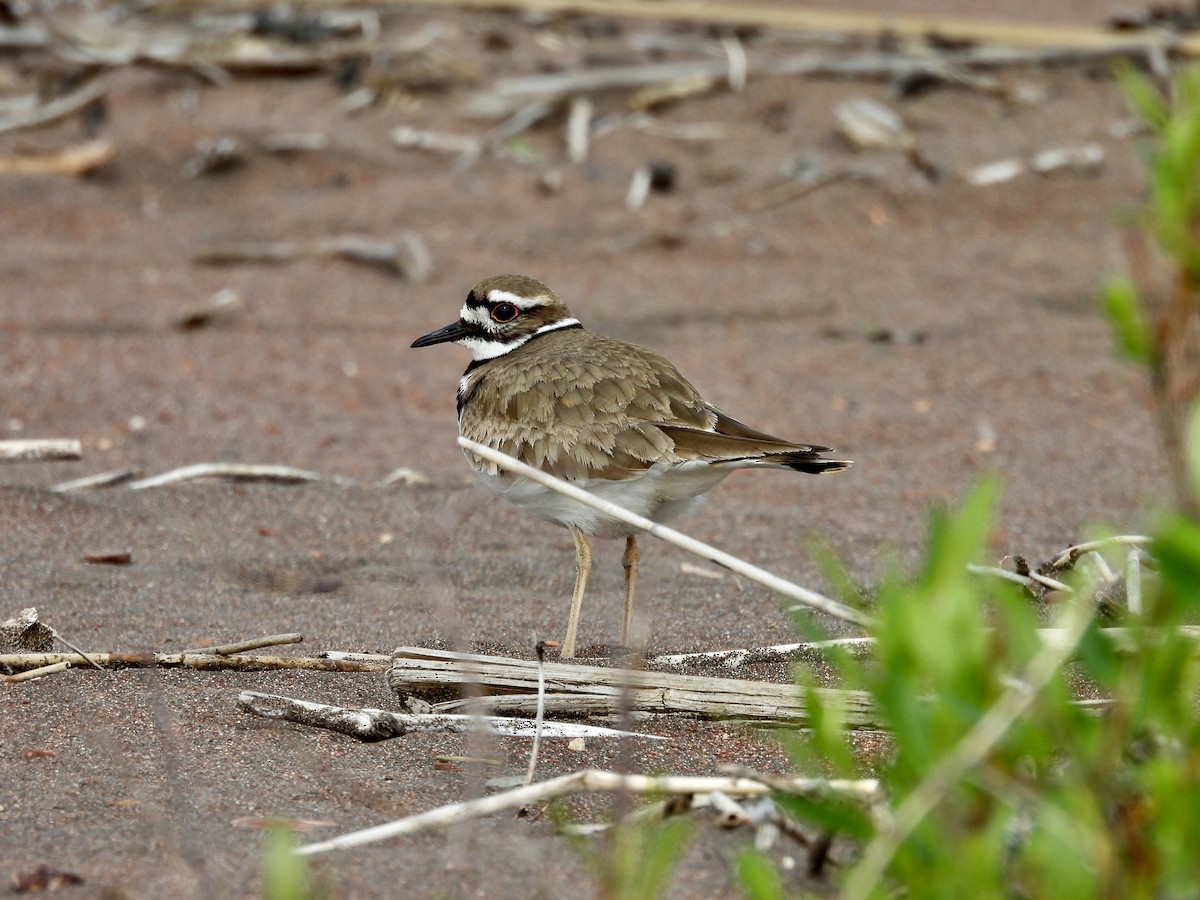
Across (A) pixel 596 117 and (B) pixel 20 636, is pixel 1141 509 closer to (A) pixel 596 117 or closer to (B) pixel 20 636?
(B) pixel 20 636

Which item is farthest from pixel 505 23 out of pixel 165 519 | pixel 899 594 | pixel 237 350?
pixel 899 594

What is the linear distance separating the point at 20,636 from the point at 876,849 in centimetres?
261

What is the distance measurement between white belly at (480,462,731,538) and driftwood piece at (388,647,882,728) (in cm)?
67

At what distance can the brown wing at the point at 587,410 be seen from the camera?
405cm

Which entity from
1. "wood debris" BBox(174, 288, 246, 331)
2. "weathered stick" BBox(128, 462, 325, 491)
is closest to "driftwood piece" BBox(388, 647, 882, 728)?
"weathered stick" BBox(128, 462, 325, 491)

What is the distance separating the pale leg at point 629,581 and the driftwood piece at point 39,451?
223 centimetres

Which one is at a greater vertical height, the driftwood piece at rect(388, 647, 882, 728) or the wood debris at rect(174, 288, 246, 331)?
the driftwood piece at rect(388, 647, 882, 728)

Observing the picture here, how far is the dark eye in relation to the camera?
4.95 meters

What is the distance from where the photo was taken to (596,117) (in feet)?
30.7

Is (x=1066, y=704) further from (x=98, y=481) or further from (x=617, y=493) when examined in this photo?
(x=98, y=481)

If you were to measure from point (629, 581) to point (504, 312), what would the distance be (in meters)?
1.09

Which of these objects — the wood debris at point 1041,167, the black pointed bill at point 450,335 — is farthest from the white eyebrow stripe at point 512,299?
the wood debris at point 1041,167

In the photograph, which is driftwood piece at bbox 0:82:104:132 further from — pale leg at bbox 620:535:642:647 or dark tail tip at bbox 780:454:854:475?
dark tail tip at bbox 780:454:854:475

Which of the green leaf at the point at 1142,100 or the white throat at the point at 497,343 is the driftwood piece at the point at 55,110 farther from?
the green leaf at the point at 1142,100
